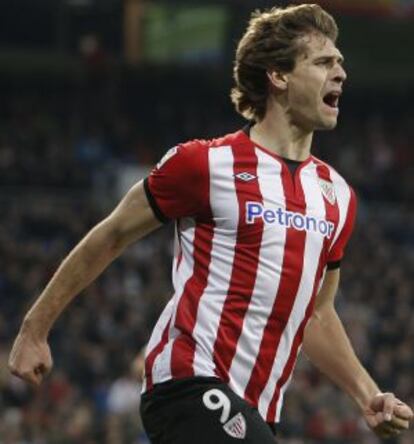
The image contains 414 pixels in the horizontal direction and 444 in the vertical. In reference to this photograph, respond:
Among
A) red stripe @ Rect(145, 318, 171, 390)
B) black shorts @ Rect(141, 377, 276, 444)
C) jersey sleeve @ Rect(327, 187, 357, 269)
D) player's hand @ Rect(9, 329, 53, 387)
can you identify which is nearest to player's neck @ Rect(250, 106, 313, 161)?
jersey sleeve @ Rect(327, 187, 357, 269)

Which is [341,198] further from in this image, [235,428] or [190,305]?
[235,428]

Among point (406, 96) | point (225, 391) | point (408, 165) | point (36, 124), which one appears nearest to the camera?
point (225, 391)

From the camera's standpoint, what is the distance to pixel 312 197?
4.58 metres

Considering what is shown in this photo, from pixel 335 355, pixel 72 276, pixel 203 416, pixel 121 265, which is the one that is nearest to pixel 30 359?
pixel 72 276

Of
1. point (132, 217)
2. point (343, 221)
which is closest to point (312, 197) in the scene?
point (343, 221)

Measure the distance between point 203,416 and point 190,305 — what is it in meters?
0.35

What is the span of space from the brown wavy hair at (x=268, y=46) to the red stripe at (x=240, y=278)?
291 millimetres

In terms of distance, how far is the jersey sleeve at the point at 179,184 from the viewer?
4.40 m

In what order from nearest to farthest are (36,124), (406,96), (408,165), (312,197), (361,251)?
(312,197), (361,251), (36,124), (408,165), (406,96)

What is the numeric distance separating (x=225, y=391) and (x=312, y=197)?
0.72 m

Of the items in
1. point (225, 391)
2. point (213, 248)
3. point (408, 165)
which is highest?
point (213, 248)

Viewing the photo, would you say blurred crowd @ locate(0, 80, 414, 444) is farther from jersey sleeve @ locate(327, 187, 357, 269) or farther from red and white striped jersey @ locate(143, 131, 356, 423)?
red and white striped jersey @ locate(143, 131, 356, 423)

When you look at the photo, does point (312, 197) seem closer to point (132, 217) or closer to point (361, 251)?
point (132, 217)

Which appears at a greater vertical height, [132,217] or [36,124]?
[132,217]
